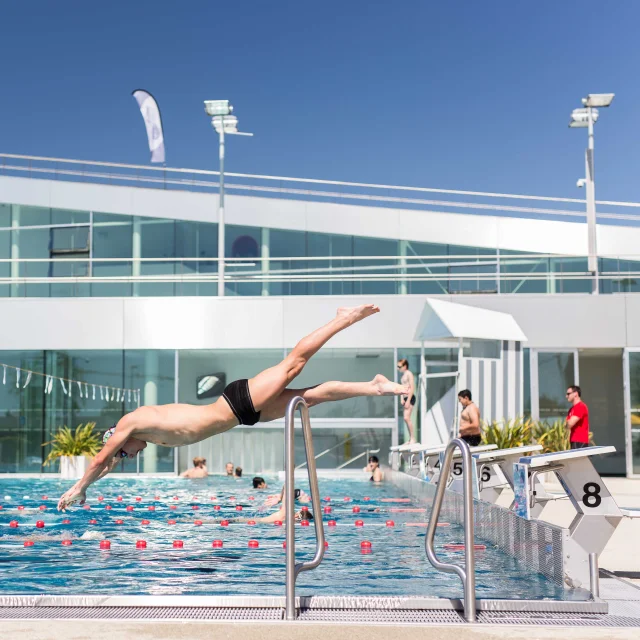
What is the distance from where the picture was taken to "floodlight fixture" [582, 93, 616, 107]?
18.7m

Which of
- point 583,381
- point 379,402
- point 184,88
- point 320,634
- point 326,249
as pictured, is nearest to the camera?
point 320,634

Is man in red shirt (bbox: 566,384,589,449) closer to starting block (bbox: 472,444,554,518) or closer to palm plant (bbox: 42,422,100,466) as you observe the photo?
starting block (bbox: 472,444,554,518)

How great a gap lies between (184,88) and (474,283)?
1587cm

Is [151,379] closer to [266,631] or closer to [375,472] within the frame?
[375,472]

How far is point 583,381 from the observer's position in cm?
2116

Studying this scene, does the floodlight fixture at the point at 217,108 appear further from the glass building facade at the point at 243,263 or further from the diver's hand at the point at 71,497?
the diver's hand at the point at 71,497

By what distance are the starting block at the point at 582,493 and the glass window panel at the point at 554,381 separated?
480 inches

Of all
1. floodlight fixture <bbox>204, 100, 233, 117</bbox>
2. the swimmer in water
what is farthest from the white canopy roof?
floodlight fixture <bbox>204, 100, 233, 117</bbox>

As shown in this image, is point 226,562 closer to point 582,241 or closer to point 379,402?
point 379,402

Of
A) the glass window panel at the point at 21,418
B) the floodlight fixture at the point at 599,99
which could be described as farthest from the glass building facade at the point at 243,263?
the floodlight fixture at the point at 599,99

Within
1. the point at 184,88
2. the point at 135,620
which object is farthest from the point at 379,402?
the point at 184,88

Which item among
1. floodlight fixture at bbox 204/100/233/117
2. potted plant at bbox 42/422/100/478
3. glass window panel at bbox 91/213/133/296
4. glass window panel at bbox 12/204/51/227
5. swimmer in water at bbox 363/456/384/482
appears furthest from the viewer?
glass window panel at bbox 12/204/51/227

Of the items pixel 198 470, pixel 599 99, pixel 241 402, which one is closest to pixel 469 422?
pixel 241 402

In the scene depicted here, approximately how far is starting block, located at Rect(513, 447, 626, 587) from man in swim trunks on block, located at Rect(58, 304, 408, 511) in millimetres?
1044
